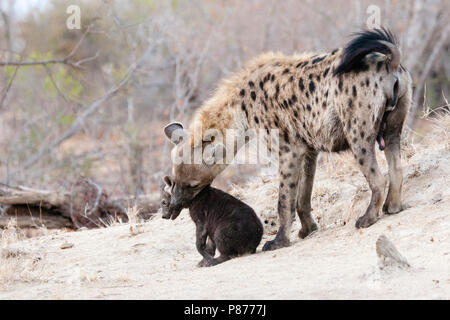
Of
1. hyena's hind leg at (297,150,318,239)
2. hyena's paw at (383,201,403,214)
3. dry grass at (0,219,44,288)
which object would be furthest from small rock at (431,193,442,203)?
dry grass at (0,219,44,288)

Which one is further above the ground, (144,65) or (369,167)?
(369,167)

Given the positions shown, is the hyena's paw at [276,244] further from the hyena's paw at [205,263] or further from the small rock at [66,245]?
the small rock at [66,245]

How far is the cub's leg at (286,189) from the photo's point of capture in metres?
5.65

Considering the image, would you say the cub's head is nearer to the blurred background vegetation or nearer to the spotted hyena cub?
the spotted hyena cub

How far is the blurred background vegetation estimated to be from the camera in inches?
430

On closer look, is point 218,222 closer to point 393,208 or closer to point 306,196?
point 306,196

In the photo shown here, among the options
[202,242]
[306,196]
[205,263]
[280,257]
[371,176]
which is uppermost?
[371,176]

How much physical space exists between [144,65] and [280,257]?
890cm

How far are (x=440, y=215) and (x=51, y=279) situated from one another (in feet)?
→ 9.37

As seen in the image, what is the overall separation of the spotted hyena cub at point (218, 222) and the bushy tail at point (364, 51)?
Answer: 135 cm

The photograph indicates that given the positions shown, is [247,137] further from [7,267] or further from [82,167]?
[82,167]

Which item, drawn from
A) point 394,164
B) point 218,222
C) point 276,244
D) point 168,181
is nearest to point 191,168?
point 168,181

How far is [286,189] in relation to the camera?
5.68m

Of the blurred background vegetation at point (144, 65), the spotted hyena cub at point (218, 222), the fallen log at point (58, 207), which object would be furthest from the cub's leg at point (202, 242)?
the blurred background vegetation at point (144, 65)
